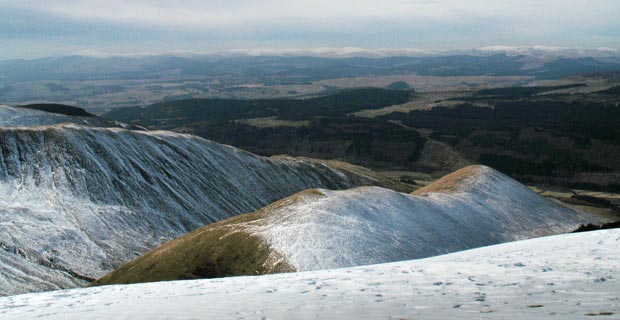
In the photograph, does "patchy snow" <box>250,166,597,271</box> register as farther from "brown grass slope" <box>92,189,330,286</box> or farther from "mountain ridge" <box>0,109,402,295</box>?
"mountain ridge" <box>0,109,402,295</box>

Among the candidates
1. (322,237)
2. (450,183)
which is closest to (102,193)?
(322,237)

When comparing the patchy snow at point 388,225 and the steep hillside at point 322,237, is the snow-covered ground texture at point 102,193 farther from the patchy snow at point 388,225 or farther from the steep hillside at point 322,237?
the patchy snow at point 388,225

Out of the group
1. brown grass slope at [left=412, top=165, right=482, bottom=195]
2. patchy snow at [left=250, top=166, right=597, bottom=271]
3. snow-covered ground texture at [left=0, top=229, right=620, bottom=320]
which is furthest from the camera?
brown grass slope at [left=412, top=165, right=482, bottom=195]

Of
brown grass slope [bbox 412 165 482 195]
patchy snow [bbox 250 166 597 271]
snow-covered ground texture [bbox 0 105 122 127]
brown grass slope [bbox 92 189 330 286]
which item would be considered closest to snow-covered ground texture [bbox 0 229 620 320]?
brown grass slope [bbox 92 189 330 286]

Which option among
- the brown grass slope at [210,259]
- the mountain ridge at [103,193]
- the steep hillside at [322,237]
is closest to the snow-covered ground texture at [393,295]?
the brown grass slope at [210,259]

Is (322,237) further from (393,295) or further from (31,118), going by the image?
(31,118)

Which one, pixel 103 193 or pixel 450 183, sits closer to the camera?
pixel 103 193
